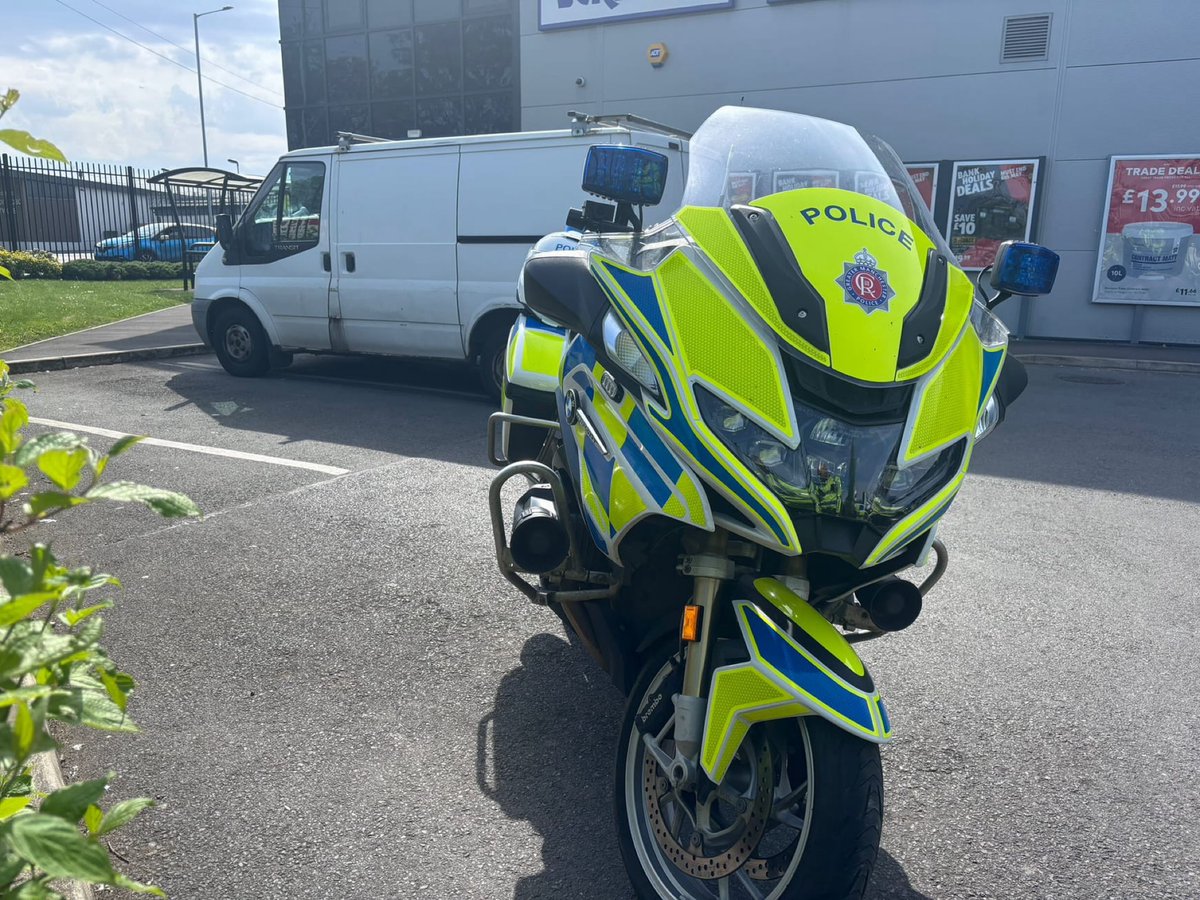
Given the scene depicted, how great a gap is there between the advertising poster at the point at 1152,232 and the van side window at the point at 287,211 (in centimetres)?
1047

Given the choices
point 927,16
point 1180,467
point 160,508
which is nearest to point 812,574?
point 160,508

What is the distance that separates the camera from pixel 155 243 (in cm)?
2798

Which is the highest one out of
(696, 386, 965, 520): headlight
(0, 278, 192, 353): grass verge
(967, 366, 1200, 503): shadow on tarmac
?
(696, 386, 965, 520): headlight

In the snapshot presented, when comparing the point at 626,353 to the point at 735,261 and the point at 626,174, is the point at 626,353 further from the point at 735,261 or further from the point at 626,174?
the point at 626,174

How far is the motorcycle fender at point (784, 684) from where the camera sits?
2062 mm

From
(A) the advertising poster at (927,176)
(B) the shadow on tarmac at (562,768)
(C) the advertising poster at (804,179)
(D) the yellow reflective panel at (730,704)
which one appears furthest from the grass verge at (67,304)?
(A) the advertising poster at (927,176)

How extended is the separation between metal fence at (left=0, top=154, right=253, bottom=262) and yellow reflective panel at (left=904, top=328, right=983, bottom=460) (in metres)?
20.0

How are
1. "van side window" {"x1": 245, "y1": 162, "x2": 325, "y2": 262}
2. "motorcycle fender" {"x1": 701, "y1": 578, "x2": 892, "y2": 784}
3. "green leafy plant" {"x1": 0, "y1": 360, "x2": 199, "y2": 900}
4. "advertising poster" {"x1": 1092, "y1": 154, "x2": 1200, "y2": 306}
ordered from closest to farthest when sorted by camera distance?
"green leafy plant" {"x1": 0, "y1": 360, "x2": 199, "y2": 900}, "motorcycle fender" {"x1": 701, "y1": 578, "x2": 892, "y2": 784}, "van side window" {"x1": 245, "y1": 162, "x2": 325, "y2": 262}, "advertising poster" {"x1": 1092, "y1": 154, "x2": 1200, "y2": 306}

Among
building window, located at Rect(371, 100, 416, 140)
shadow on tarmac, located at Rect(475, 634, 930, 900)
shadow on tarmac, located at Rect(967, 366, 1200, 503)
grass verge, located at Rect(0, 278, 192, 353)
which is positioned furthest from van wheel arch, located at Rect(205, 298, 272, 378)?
building window, located at Rect(371, 100, 416, 140)

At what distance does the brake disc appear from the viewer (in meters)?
2.26

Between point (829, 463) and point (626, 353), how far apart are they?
0.59 meters

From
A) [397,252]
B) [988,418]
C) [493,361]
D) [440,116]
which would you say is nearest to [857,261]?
[988,418]

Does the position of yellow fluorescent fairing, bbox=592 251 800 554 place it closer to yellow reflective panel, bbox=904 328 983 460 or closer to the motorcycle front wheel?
yellow reflective panel, bbox=904 328 983 460

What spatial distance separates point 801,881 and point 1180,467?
620 cm
